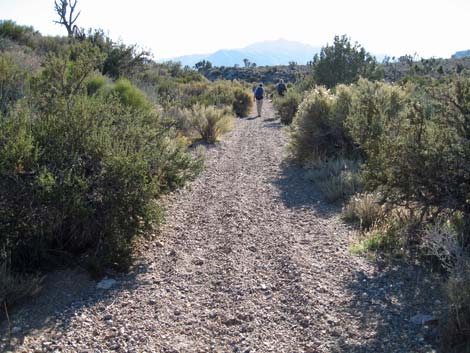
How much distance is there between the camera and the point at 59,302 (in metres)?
4.98

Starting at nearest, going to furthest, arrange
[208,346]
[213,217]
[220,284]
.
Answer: [208,346] → [220,284] → [213,217]

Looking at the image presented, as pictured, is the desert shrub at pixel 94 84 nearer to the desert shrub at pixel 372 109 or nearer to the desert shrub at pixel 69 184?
the desert shrub at pixel 69 184

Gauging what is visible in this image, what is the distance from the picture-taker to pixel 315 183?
33.6 feet

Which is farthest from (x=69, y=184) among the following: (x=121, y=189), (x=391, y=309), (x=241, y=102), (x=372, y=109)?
(x=241, y=102)

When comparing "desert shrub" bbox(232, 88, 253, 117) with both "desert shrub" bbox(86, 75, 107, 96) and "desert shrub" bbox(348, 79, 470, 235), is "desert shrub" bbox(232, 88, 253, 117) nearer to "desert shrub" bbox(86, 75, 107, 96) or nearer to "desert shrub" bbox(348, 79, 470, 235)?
"desert shrub" bbox(86, 75, 107, 96)

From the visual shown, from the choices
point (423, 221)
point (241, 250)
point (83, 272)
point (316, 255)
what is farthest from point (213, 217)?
point (423, 221)

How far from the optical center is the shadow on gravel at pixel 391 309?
414 cm

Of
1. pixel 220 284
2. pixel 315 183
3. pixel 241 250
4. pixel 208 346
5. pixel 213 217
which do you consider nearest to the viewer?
pixel 208 346

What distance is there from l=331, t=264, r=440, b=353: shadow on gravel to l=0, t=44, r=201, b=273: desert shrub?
2.65 meters

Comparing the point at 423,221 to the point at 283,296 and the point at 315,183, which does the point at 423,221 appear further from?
the point at 315,183

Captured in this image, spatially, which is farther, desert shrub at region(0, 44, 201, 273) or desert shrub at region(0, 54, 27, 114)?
desert shrub at region(0, 54, 27, 114)

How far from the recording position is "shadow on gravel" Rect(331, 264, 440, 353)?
414 cm

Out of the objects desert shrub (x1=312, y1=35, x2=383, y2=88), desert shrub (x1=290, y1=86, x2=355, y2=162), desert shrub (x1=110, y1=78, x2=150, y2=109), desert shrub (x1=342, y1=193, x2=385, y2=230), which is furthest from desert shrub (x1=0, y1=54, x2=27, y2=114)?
desert shrub (x1=312, y1=35, x2=383, y2=88)

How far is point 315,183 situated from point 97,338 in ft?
21.7
